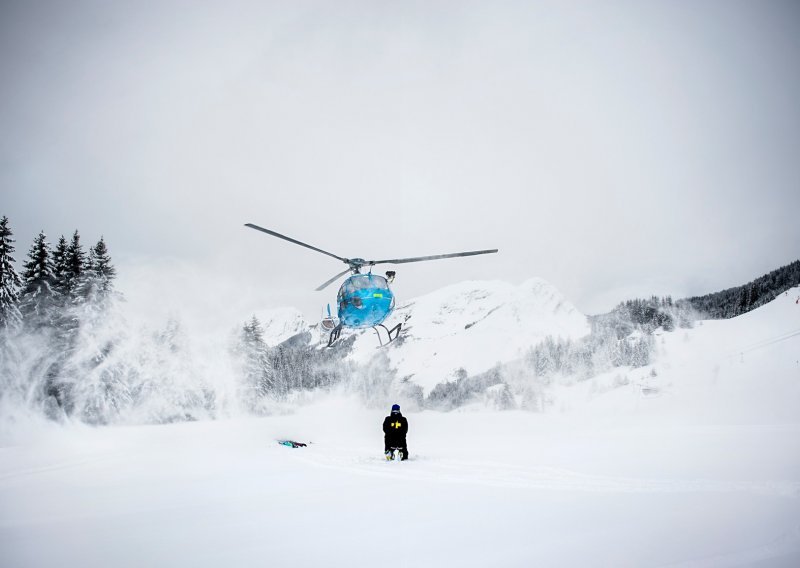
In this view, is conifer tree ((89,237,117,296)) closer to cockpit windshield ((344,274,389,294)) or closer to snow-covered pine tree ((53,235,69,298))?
snow-covered pine tree ((53,235,69,298))

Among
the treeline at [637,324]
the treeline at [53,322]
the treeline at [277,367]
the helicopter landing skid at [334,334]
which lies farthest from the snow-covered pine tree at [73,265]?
the treeline at [637,324]

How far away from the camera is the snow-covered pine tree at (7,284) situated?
23328 millimetres

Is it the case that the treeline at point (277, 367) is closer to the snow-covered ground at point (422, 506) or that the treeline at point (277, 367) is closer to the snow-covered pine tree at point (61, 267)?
the snow-covered ground at point (422, 506)

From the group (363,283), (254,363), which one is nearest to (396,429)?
(363,283)

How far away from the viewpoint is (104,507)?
5887 mm

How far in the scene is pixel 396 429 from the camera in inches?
411

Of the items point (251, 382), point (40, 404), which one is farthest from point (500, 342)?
point (40, 404)

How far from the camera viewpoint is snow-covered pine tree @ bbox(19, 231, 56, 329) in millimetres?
25562

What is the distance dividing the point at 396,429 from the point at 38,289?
2770 centimetres

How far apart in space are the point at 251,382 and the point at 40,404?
1772cm

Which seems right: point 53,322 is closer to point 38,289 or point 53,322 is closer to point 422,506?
point 38,289

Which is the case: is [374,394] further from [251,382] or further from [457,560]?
[457,560]

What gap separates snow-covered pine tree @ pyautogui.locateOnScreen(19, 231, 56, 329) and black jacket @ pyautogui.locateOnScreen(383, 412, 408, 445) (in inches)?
1058

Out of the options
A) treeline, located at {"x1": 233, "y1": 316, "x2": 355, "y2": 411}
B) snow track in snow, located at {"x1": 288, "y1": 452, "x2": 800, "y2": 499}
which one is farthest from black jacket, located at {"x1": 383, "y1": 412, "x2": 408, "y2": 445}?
treeline, located at {"x1": 233, "y1": 316, "x2": 355, "y2": 411}
